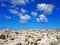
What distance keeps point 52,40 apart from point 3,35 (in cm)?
985

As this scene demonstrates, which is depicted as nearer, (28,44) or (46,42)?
(46,42)

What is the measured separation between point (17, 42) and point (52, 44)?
21.0 ft

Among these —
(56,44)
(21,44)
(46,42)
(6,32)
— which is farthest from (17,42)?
(6,32)

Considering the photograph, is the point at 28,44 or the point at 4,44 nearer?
the point at 4,44

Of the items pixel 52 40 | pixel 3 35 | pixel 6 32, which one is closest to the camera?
pixel 52 40

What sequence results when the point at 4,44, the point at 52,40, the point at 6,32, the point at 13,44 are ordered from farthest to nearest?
the point at 6,32 → the point at 52,40 → the point at 4,44 → the point at 13,44

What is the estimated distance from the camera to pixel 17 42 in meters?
27.1

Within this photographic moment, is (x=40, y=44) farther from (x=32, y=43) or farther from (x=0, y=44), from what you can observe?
(x=0, y=44)

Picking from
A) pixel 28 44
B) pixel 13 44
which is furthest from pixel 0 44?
pixel 28 44

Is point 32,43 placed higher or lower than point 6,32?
lower

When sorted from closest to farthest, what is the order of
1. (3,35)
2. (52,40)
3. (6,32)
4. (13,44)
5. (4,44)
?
(13,44) < (4,44) < (52,40) < (3,35) < (6,32)

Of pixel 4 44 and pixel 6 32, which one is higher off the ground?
pixel 6 32

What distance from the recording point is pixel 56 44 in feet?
96.0

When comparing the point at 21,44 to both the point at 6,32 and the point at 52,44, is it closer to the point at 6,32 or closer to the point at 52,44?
the point at 52,44
